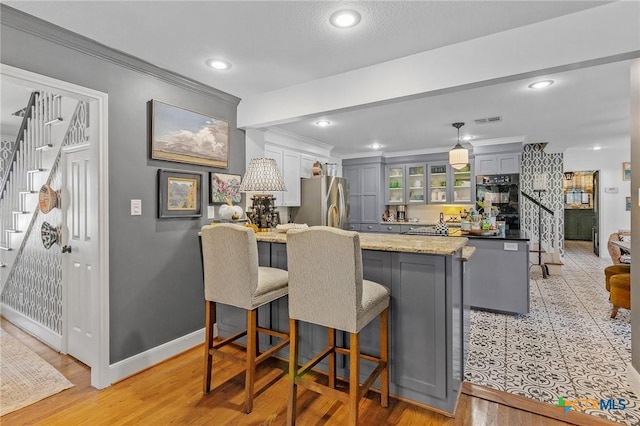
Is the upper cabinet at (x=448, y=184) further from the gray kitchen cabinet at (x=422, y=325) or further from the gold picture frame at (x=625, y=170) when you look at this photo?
the gray kitchen cabinet at (x=422, y=325)

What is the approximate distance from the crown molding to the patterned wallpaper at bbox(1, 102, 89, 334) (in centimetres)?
48

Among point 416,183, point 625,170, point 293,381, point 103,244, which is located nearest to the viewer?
point 293,381

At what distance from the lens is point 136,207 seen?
8.30 feet

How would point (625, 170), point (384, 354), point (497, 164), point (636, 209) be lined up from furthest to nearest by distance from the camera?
point (625, 170) < point (497, 164) < point (636, 209) < point (384, 354)

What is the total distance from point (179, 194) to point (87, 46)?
1.20m

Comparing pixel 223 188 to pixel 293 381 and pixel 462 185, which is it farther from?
pixel 462 185

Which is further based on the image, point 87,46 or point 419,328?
point 87,46

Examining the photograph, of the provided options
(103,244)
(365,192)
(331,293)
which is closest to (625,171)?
(365,192)

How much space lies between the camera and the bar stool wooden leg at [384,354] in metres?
2.02

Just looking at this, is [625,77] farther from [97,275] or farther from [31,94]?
[31,94]

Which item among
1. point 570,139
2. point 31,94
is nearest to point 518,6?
point 31,94

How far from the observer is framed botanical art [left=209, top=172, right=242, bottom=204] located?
3.08 meters

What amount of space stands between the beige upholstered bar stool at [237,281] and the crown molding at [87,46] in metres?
1.45

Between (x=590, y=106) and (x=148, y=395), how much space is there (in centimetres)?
505
